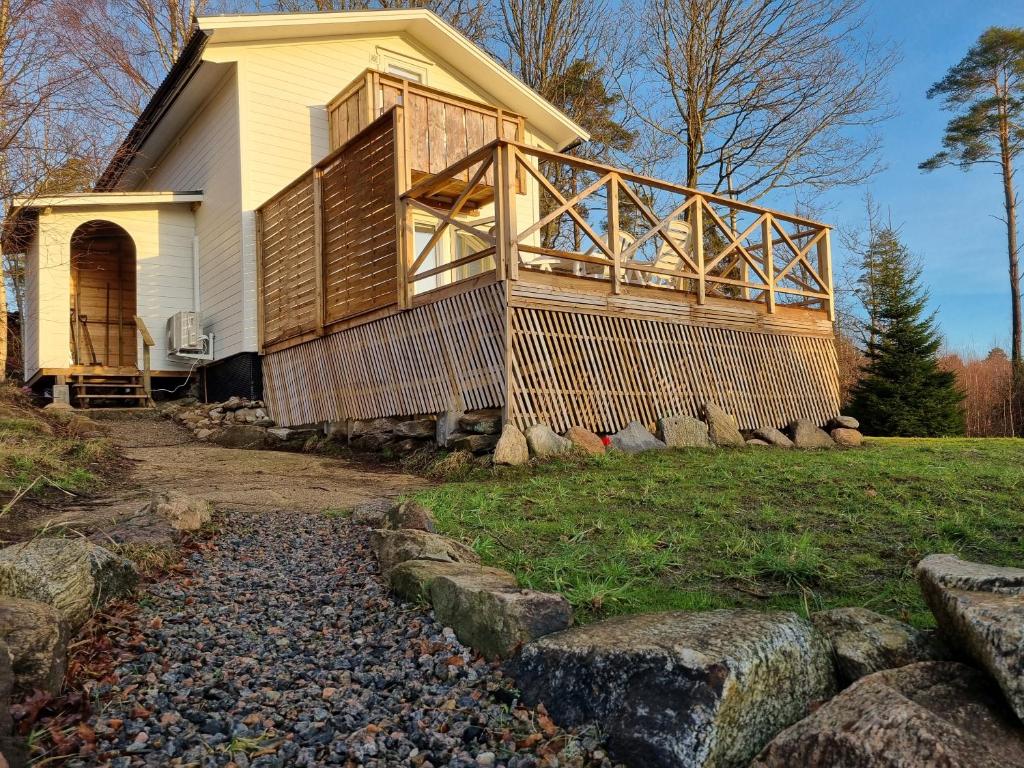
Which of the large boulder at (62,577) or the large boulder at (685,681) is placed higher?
the large boulder at (62,577)

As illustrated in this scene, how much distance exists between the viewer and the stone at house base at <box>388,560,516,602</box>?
9.30 feet

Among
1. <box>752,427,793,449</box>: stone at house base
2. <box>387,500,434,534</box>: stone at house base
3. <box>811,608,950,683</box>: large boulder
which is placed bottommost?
<box>811,608,950,683</box>: large boulder

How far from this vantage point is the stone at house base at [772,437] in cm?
877

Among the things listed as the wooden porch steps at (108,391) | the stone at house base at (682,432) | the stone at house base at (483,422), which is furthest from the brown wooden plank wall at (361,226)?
the wooden porch steps at (108,391)

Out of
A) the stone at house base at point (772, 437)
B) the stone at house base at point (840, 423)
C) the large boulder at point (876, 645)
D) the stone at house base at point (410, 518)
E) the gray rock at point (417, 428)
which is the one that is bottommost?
the large boulder at point (876, 645)

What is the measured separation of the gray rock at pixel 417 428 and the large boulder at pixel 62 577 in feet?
16.6

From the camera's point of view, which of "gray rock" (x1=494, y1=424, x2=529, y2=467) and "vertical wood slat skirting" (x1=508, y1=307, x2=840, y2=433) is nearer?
"gray rock" (x1=494, y1=424, x2=529, y2=467)

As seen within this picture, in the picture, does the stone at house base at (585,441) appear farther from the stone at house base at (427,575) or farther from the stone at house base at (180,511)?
the stone at house base at (427,575)

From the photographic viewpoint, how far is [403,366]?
8164 millimetres

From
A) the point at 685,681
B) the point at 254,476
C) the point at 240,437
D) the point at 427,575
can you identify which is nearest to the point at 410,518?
the point at 427,575

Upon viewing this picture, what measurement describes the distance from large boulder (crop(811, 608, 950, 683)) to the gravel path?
86 cm

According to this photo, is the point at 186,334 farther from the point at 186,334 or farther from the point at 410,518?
the point at 410,518

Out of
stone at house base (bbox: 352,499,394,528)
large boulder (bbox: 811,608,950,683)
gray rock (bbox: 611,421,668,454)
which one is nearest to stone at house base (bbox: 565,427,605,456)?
gray rock (bbox: 611,421,668,454)

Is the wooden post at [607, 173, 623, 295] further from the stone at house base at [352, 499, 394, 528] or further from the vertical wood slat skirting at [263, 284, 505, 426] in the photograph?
the stone at house base at [352, 499, 394, 528]
